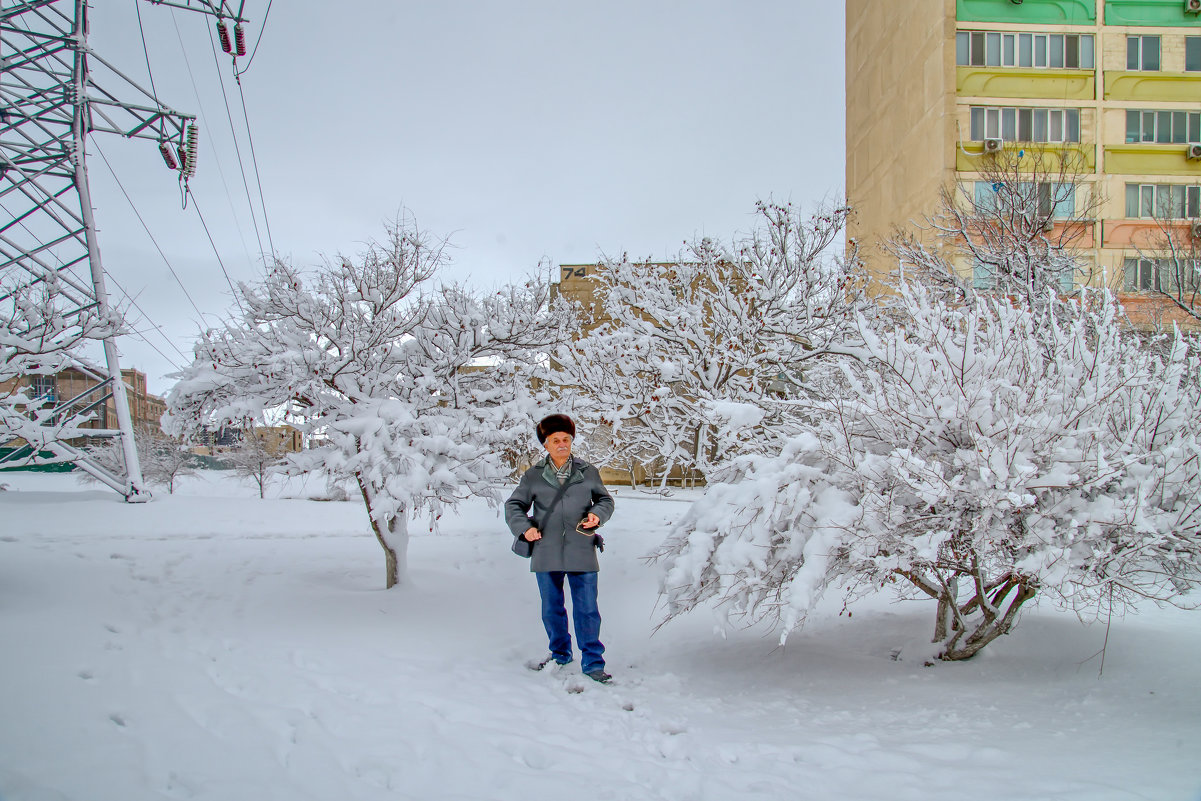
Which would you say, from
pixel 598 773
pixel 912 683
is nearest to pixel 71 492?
pixel 598 773

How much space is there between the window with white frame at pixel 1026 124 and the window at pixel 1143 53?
2426 mm

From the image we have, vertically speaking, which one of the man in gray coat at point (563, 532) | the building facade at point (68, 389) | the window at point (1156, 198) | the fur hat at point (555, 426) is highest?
→ the window at point (1156, 198)

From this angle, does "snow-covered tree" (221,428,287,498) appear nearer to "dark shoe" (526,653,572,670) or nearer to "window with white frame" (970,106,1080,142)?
"dark shoe" (526,653,572,670)

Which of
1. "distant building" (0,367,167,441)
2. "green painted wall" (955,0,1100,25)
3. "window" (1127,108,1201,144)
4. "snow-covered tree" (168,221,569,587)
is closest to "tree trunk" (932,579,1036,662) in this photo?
"snow-covered tree" (168,221,569,587)

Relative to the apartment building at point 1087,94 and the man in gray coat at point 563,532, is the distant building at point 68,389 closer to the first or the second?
the man in gray coat at point 563,532

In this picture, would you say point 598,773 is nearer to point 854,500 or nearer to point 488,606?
point 854,500

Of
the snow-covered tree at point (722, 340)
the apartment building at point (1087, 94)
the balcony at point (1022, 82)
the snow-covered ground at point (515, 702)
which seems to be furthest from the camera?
the balcony at point (1022, 82)

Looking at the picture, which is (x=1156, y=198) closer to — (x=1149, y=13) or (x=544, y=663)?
(x=1149, y=13)

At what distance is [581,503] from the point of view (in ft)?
14.1

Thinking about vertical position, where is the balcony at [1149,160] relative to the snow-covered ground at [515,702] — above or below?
above

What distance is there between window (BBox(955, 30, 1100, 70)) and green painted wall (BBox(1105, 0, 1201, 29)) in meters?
1.06

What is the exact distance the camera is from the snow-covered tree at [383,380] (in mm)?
5828

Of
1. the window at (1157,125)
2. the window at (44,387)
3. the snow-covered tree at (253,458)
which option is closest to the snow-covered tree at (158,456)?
the snow-covered tree at (253,458)

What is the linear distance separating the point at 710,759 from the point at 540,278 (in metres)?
6.08
